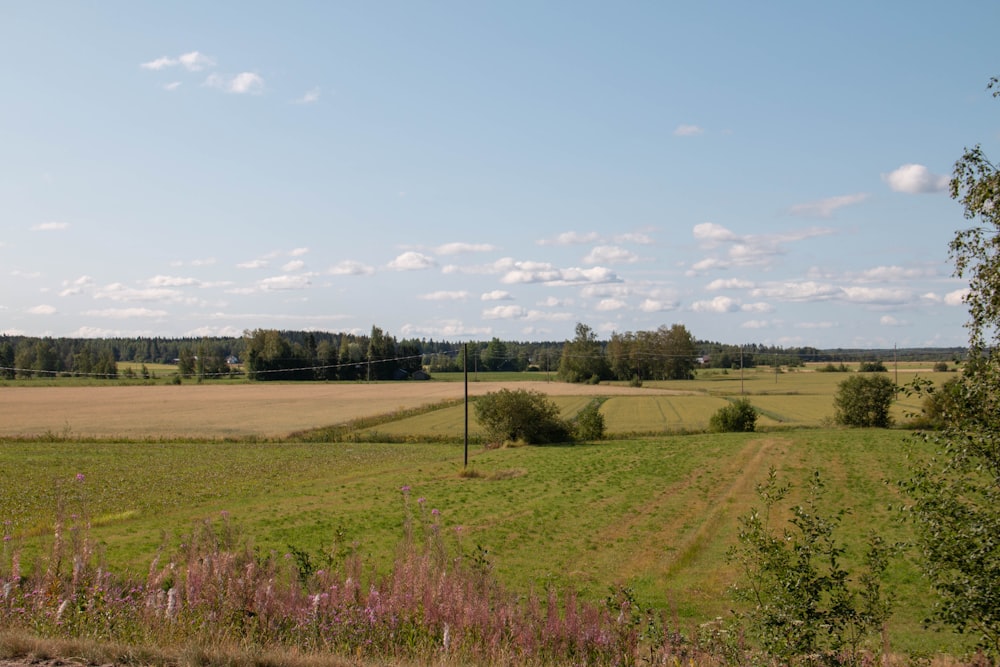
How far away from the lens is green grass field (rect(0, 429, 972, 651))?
21.3m

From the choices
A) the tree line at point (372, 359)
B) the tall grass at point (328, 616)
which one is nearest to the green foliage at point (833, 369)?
the tree line at point (372, 359)

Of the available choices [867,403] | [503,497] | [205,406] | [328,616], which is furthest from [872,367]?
[328,616]

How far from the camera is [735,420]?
66312 millimetres

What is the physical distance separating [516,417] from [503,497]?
2352 cm

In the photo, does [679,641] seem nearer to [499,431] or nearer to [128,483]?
[128,483]

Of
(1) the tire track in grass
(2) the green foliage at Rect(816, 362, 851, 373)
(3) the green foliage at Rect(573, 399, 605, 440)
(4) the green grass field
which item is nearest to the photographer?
(4) the green grass field

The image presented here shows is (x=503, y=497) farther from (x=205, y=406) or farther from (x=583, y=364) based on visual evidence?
(x=583, y=364)

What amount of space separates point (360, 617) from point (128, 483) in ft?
112

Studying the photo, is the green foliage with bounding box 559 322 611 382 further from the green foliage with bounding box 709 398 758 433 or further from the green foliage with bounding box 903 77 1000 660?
the green foliage with bounding box 903 77 1000 660

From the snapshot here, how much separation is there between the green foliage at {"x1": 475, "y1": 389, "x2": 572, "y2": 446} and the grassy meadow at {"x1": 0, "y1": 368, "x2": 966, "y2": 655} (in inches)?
98.4

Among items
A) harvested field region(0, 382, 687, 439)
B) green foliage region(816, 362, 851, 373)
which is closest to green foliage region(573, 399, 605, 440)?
harvested field region(0, 382, 687, 439)

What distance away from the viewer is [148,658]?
7145 mm

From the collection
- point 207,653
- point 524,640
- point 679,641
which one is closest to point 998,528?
point 679,641

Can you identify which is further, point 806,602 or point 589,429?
point 589,429
